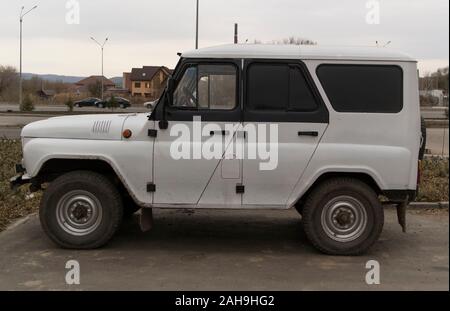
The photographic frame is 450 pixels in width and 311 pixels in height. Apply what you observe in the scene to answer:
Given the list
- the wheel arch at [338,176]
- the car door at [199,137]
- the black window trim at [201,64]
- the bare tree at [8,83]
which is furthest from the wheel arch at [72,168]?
the bare tree at [8,83]

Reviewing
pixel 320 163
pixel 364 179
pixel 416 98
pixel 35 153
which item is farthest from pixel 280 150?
pixel 35 153

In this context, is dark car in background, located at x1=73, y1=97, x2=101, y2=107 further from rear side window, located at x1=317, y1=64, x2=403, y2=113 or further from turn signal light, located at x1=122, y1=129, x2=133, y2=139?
rear side window, located at x1=317, y1=64, x2=403, y2=113

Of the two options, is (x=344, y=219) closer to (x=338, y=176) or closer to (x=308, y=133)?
(x=338, y=176)

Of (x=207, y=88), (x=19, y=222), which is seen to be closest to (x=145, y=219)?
(x=207, y=88)

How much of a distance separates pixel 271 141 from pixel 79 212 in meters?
2.33

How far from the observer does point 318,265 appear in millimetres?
5434

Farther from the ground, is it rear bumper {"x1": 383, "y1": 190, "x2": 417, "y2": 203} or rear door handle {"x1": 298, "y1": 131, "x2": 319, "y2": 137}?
rear door handle {"x1": 298, "y1": 131, "x2": 319, "y2": 137}

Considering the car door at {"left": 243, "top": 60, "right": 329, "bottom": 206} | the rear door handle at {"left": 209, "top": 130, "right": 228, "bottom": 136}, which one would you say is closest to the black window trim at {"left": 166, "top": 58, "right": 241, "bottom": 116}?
the car door at {"left": 243, "top": 60, "right": 329, "bottom": 206}

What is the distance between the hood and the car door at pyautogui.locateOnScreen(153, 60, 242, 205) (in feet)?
1.80

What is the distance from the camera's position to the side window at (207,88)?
18.6 ft

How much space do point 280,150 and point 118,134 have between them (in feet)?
5.96

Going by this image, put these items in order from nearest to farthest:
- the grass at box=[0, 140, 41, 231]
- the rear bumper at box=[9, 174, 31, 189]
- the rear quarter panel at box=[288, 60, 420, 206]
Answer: the rear quarter panel at box=[288, 60, 420, 206] → the rear bumper at box=[9, 174, 31, 189] → the grass at box=[0, 140, 41, 231]

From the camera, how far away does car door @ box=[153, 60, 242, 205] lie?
5.60 m
